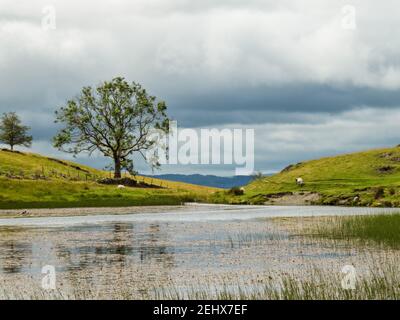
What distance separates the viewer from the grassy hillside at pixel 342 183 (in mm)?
101875

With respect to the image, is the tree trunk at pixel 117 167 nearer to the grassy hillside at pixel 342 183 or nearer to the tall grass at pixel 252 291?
the grassy hillside at pixel 342 183

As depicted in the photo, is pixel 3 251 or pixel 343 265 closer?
pixel 343 265

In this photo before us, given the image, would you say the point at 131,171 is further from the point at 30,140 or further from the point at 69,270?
the point at 69,270

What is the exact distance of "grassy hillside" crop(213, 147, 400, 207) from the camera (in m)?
102

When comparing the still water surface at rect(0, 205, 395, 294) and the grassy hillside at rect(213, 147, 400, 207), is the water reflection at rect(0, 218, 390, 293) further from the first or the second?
the grassy hillside at rect(213, 147, 400, 207)

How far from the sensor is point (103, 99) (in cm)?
14700

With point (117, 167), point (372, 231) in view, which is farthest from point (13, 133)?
point (372, 231)

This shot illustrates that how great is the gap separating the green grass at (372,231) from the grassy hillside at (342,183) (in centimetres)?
4428

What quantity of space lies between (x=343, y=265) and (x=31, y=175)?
102877 mm

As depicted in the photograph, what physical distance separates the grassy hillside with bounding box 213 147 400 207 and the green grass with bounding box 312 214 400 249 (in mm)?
44281
